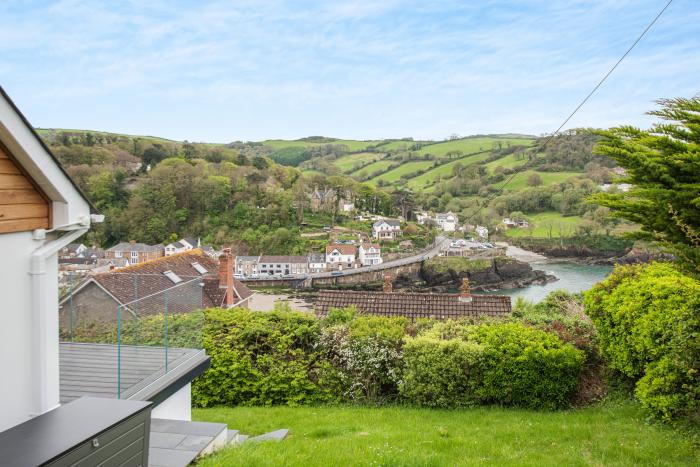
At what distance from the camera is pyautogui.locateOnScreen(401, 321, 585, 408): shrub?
8.11 meters

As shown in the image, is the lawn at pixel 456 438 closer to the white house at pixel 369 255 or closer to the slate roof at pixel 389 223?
the white house at pixel 369 255

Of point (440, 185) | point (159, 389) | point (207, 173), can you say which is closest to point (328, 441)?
point (159, 389)

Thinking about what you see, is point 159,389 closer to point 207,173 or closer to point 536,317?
point 536,317

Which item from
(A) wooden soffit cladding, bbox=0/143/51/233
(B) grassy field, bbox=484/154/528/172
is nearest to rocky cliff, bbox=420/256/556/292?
(B) grassy field, bbox=484/154/528/172

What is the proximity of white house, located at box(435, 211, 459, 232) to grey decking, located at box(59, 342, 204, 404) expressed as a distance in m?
74.3

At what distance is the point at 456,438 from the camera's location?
232 inches

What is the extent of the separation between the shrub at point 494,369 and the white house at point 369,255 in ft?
197

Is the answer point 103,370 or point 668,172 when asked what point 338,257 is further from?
point 668,172

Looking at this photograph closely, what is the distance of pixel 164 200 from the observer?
74.2 m

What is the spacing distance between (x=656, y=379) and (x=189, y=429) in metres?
5.85

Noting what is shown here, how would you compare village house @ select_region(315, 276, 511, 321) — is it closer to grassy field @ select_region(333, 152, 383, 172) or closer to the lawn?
the lawn

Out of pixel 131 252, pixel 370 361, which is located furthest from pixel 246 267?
pixel 370 361

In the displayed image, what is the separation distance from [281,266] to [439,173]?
52.0 meters

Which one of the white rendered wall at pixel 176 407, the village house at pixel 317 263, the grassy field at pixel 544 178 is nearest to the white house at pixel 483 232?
the grassy field at pixel 544 178
